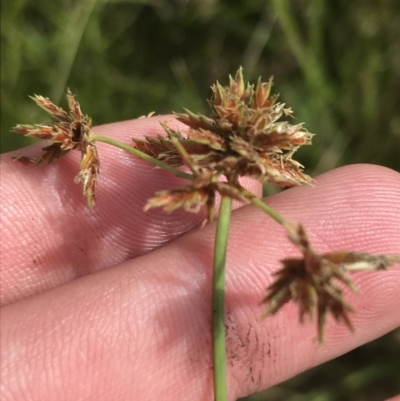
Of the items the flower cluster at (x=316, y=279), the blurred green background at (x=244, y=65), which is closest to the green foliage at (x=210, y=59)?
the blurred green background at (x=244, y=65)

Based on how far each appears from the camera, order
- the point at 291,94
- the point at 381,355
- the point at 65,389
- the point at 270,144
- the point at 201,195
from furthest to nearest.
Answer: the point at 291,94 → the point at 381,355 → the point at 65,389 → the point at 270,144 → the point at 201,195

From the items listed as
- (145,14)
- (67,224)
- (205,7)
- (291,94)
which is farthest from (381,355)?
(145,14)

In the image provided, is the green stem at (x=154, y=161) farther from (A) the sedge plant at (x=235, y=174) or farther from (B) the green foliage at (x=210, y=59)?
(B) the green foliage at (x=210, y=59)

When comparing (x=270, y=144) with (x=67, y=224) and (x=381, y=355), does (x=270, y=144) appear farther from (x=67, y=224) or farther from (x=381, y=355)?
(x=381, y=355)

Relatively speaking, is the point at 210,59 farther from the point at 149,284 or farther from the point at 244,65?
the point at 149,284

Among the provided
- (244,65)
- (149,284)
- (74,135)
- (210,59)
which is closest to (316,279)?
(149,284)

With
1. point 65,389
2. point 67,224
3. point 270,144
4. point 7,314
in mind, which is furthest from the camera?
point 67,224
